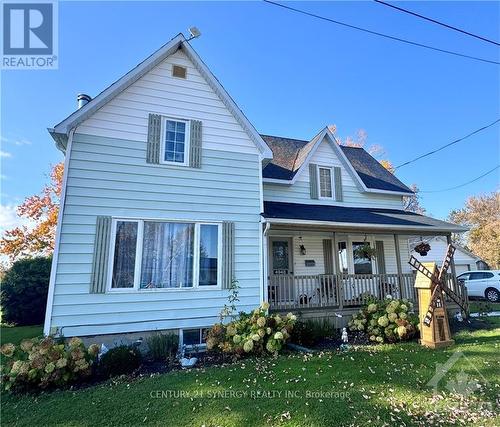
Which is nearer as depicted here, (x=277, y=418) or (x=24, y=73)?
(x=277, y=418)

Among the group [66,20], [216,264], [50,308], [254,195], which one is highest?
[66,20]

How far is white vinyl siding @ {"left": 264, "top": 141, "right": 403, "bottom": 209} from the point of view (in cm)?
1135

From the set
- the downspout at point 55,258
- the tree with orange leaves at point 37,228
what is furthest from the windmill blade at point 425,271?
the tree with orange leaves at point 37,228

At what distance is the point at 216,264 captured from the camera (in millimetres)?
7977

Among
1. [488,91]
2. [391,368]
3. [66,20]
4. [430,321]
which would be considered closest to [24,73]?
[66,20]

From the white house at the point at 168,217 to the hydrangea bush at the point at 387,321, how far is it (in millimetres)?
1053

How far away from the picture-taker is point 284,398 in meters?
4.33

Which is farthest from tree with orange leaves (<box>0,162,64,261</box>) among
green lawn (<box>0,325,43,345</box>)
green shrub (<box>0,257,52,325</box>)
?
green lawn (<box>0,325,43,345</box>)

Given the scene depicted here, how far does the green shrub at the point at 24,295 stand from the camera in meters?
11.5

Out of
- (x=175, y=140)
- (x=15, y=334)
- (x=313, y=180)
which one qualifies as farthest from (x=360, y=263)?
(x=15, y=334)

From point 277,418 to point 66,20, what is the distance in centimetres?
935

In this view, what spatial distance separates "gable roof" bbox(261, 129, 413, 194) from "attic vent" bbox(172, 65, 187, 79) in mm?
4336

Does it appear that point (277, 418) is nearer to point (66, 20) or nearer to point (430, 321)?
point (430, 321)

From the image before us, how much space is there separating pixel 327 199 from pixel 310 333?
19.5 ft
